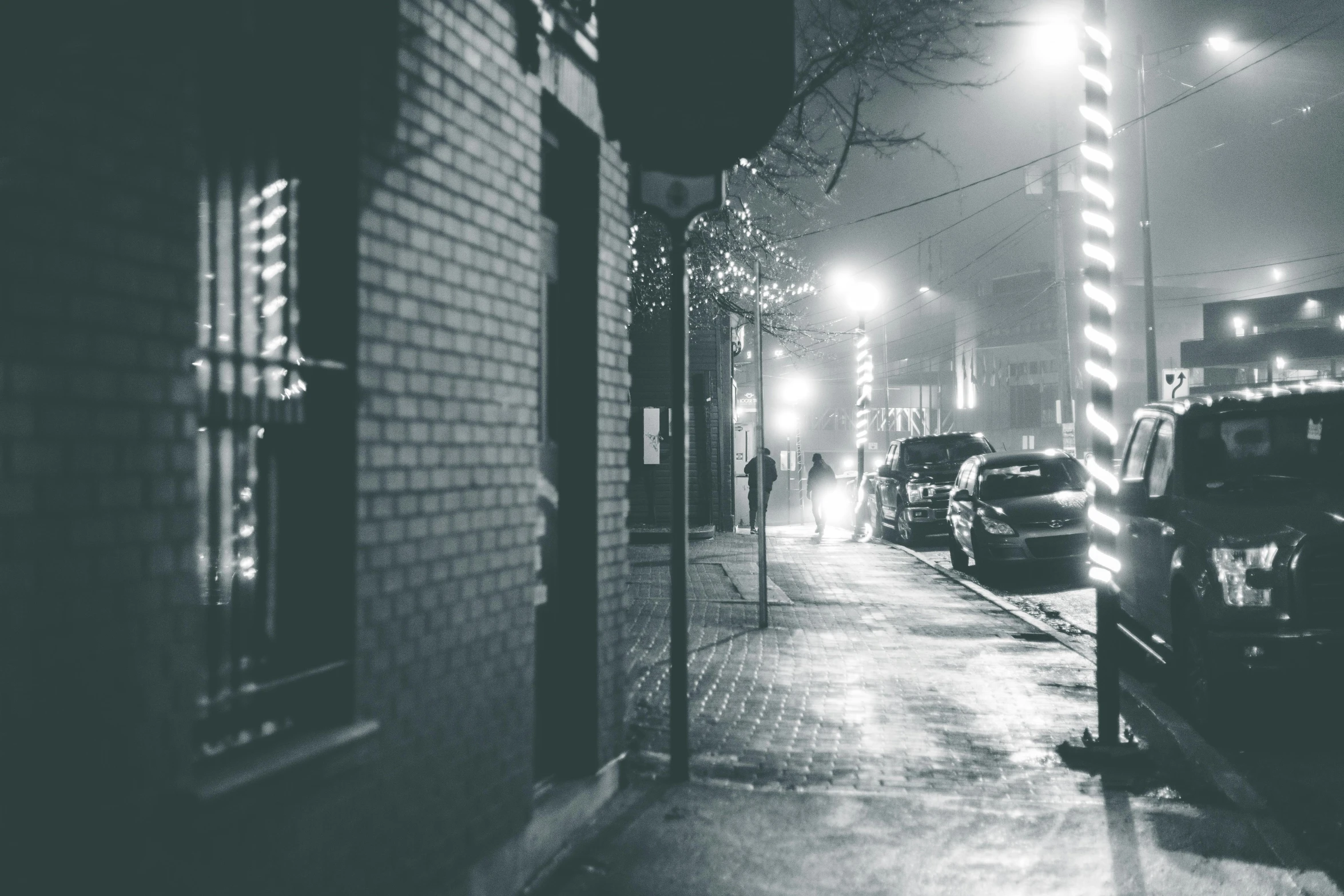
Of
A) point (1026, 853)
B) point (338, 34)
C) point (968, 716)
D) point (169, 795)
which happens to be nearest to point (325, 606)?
point (169, 795)

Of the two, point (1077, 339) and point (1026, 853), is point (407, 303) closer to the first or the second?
point (1026, 853)

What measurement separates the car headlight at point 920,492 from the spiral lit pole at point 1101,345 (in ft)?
44.6

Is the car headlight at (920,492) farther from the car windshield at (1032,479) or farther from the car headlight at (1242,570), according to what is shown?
the car headlight at (1242,570)

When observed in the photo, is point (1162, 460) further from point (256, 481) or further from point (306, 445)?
point (256, 481)

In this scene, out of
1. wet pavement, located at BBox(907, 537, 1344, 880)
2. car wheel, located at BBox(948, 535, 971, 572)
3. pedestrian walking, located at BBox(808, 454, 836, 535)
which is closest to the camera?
wet pavement, located at BBox(907, 537, 1344, 880)

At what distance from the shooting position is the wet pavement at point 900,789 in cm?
430

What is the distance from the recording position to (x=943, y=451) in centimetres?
2122

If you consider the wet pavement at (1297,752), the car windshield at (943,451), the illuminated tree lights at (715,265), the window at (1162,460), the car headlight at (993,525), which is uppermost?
the illuminated tree lights at (715,265)

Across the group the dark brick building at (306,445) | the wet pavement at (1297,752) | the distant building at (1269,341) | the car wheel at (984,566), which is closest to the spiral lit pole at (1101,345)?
the wet pavement at (1297,752)

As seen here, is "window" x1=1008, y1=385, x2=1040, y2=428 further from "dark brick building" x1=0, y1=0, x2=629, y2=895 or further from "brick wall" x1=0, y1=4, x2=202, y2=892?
"brick wall" x1=0, y1=4, x2=202, y2=892

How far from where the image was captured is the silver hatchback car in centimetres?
1412

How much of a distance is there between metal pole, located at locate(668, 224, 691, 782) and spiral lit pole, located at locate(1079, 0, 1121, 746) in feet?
7.78

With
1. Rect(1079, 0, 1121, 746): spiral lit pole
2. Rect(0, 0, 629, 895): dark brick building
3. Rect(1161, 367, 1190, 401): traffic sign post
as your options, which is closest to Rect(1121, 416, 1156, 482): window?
Rect(1079, 0, 1121, 746): spiral lit pole

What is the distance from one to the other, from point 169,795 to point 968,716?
18.2 ft
